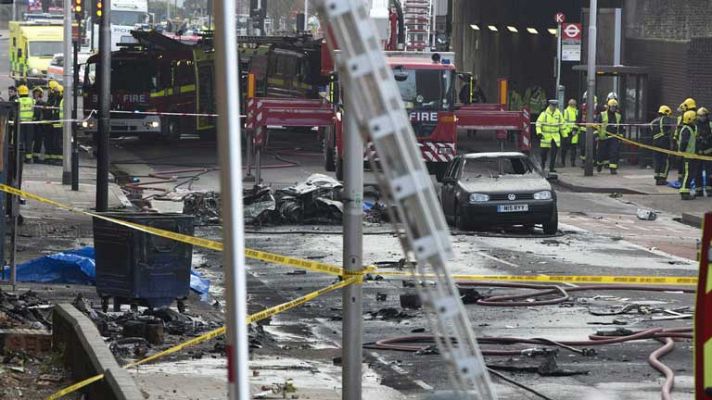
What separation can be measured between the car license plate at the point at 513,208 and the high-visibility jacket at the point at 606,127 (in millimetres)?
10878

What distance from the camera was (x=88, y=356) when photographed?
11.6 meters

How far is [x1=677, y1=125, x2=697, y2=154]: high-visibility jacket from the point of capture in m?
30.1

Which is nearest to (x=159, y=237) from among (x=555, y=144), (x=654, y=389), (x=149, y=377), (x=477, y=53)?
(x=149, y=377)

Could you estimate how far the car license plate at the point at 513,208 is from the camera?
24.7 metres

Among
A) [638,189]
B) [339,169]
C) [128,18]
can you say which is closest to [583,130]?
[638,189]

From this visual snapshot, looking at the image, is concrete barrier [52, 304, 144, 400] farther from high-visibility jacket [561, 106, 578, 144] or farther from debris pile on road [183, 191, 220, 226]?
high-visibility jacket [561, 106, 578, 144]

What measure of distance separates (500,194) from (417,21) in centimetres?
1604

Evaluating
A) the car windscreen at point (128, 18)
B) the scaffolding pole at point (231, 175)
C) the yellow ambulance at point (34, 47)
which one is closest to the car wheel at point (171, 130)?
the yellow ambulance at point (34, 47)

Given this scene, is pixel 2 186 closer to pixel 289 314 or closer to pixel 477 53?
pixel 289 314

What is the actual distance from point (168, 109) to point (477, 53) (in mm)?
20607

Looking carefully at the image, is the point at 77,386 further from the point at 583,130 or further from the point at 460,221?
the point at 583,130

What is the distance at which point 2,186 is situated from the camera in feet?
53.3

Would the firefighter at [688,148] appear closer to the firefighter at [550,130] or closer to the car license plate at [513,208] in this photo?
the firefighter at [550,130]

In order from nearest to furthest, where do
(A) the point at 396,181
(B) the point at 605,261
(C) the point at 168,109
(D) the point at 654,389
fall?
1. (A) the point at 396,181
2. (D) the point at 654,389
3. (B) the point at 605,261
4. (C) the point at 168,109
